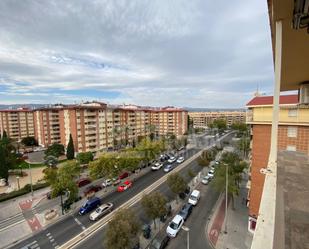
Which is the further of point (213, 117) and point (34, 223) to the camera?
point (213, 117)

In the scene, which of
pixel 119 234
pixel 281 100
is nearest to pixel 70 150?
pixel 119 234

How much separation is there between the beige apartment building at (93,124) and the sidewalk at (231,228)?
28209mm

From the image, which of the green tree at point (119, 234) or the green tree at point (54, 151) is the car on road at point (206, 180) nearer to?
the green tree at point (119, 234)

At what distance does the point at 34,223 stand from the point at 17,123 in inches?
1795

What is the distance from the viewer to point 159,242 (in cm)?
1293

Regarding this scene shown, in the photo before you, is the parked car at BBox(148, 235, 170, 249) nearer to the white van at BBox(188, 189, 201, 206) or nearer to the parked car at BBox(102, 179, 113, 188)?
the white van at BBox(188, 189, 201, 206)

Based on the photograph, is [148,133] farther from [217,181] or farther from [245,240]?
[245,240]

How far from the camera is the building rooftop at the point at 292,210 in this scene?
1.75 m

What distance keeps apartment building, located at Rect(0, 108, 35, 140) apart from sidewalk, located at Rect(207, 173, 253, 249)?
54.8 meters

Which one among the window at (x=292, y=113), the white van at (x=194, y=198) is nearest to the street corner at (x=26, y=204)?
the white van at (x=194, y=198)

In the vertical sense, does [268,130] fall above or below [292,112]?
below

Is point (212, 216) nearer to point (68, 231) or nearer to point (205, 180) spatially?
point (205, 180)

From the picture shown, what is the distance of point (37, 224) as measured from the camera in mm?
15828

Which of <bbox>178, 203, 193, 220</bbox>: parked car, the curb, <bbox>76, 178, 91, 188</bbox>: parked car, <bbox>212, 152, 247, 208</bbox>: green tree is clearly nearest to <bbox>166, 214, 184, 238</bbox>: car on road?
<bbox>178, 203, 193, 220</bbox>: parked car
